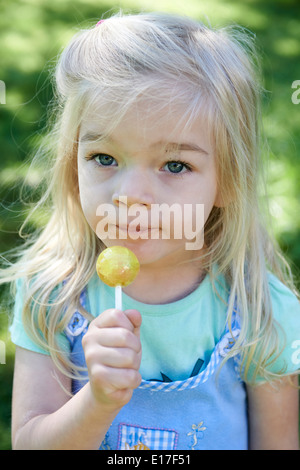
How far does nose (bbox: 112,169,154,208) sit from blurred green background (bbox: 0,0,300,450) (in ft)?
2.66

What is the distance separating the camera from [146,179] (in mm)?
1517

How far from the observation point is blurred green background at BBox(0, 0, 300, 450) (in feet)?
9.36

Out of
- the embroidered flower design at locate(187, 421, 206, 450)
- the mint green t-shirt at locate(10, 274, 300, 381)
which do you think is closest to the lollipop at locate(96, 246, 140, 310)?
the mint green t-shirt at locate(10, 274, 300, 381)

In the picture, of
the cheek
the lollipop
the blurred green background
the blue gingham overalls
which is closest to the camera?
the lollipop

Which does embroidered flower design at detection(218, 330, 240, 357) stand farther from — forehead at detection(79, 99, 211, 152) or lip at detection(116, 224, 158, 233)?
forehead at detection(79, 99, 211, 152)

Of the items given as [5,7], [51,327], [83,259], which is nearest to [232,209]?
[83,259]

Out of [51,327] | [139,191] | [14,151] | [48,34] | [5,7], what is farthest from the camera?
[5,7]

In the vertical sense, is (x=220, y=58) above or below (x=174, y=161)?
above

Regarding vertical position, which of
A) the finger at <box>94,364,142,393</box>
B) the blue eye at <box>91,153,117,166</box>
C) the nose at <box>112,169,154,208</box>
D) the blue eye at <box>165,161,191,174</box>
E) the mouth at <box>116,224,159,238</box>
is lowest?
the finger at <box>94,364,142,393</box>

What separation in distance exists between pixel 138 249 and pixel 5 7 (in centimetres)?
391

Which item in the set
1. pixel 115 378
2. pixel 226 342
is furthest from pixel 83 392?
pixel 226 342

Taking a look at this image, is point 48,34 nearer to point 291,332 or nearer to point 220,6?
point 220,6

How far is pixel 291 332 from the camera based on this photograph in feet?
6.06

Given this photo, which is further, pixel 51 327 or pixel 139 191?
pixel 51 327
